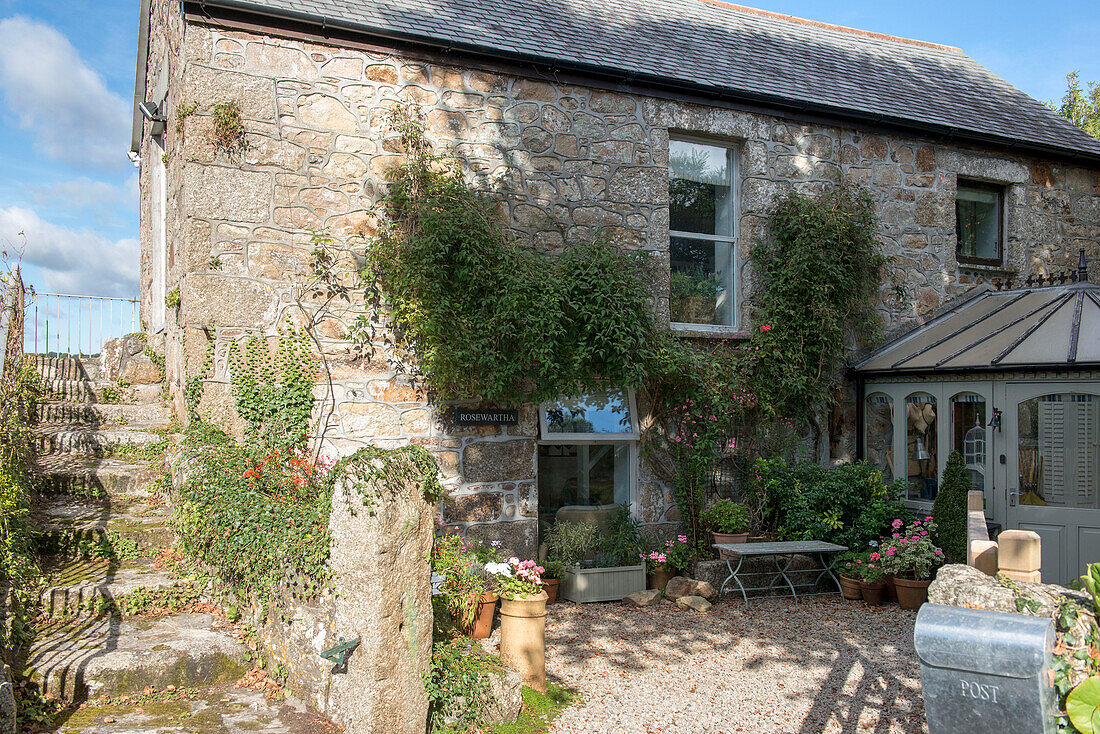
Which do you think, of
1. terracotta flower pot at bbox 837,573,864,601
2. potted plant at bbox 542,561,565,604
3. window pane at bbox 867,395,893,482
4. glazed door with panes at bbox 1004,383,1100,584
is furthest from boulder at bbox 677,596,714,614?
glazed door with panes at bbox 1004,383,1100,584

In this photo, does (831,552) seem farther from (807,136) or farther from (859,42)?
(859,42)

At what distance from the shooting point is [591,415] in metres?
7.68

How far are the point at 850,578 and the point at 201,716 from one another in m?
6.07

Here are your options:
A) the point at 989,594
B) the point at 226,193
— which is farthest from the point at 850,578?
the point at 226,193

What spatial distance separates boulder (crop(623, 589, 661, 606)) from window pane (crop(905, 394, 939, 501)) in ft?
10.8

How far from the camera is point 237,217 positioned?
6.36 m

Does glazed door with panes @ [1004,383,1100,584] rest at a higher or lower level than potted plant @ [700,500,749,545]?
higher

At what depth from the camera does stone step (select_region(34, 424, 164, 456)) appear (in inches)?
253

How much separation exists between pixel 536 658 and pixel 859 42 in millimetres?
10053

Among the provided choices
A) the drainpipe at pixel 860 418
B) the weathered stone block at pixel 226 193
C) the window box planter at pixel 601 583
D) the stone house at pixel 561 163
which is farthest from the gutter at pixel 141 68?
the drainpipe at pixel 860 418

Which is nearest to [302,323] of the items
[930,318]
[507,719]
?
[507,719]

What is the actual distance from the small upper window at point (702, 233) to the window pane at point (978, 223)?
3.30 metres

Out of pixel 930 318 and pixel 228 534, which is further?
pixel 930 318

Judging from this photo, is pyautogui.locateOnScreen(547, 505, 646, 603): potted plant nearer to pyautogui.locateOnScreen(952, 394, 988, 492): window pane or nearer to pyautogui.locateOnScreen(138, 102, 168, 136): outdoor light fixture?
pyautogui.locateOnScreen(952, 394, 988, 492): window pane
